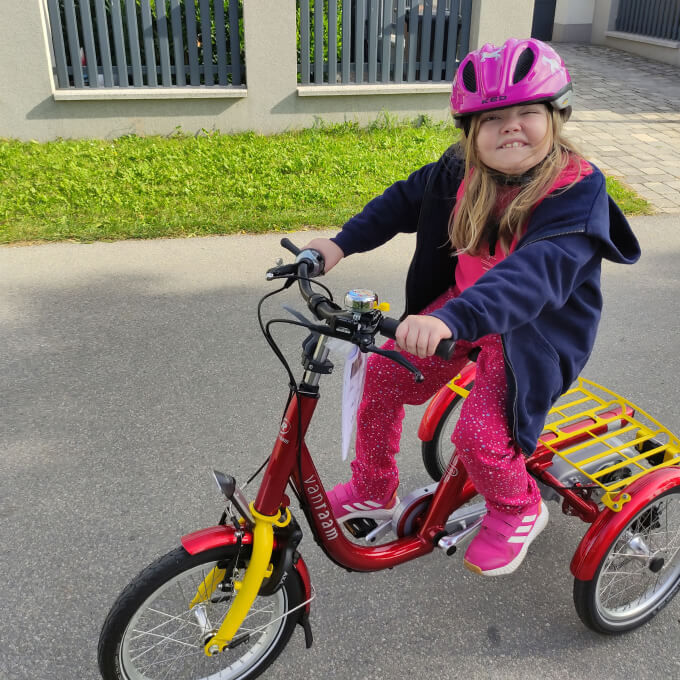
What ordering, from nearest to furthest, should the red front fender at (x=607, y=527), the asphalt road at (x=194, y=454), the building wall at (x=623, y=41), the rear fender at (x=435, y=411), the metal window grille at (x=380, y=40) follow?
the red front fender at (x=607, y=527)
the asphalt road at (x=194, y=454)
the rear fender at (x=435, y=411)
the metal window grille at (x=380, y=40)
the building wall at (x=623, y=41)

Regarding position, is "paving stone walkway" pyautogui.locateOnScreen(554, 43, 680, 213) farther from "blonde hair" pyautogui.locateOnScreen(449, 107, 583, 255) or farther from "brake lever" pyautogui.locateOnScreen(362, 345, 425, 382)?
"brake lever" pyautogui.locateOnScreen(362, 345, 425, 382)

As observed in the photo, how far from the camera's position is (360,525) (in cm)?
246

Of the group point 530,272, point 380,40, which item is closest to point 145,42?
point 380,40

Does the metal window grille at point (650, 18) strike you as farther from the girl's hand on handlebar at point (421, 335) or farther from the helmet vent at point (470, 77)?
the girl's hand on handlebar at point (421, 335)

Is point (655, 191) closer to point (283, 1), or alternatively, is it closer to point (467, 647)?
point (283, 1)

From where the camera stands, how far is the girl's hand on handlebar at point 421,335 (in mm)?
1608

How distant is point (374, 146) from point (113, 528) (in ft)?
18.0

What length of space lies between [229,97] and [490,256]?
6007mm

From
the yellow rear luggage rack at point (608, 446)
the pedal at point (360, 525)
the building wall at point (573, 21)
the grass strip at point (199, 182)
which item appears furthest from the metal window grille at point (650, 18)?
the pedal at point (360, 525)

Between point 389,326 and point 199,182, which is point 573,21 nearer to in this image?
point 199,182

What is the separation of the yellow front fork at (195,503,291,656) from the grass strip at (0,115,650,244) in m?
3.86

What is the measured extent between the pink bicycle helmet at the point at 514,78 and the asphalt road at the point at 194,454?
1.60 meters

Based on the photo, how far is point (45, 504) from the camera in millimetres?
2883

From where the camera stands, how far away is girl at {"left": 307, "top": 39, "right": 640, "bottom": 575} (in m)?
1.84
